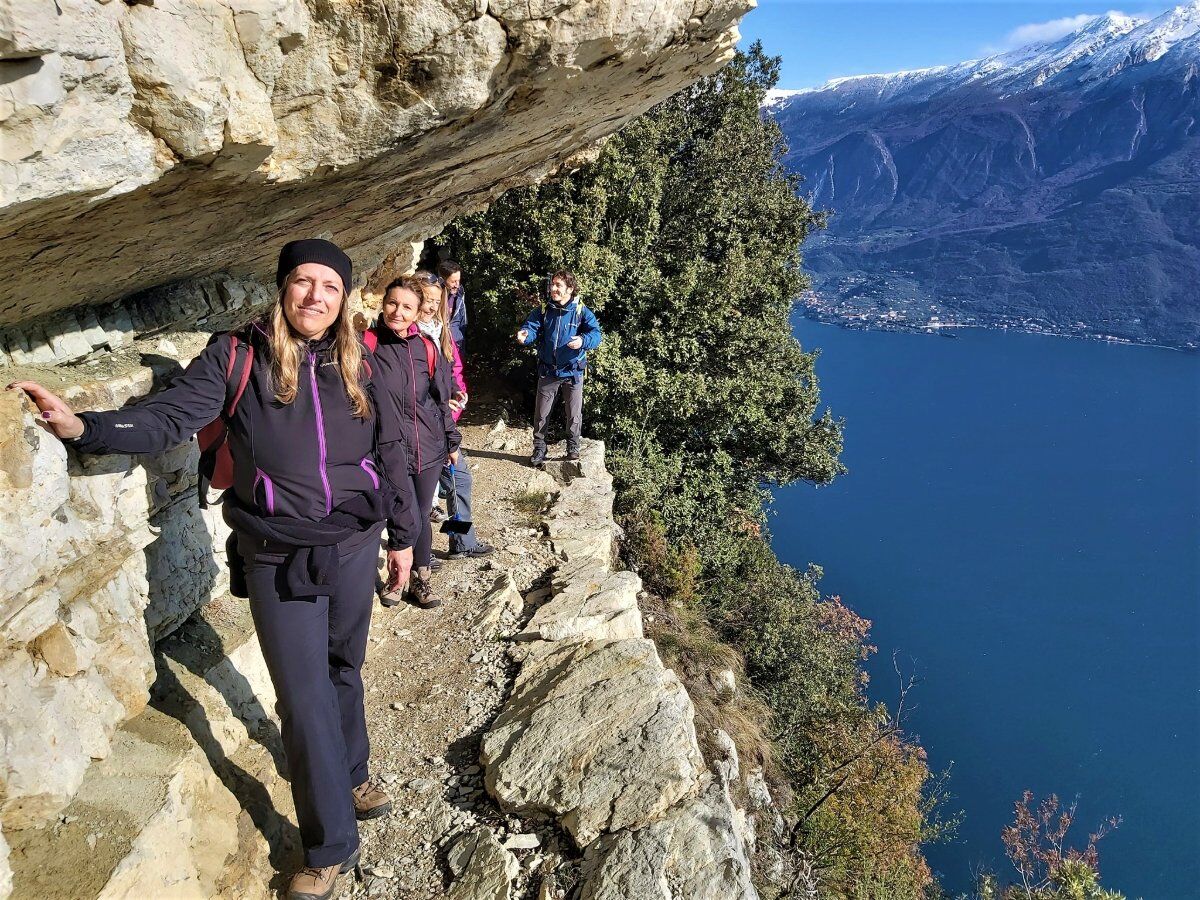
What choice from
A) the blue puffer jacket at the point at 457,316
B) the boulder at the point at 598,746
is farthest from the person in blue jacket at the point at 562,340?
the boulder at the point at 598,746

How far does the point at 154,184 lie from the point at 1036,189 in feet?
551

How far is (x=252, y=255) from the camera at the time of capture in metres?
3.94

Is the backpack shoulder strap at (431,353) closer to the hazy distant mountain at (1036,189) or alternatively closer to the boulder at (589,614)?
the boulder at (589,614)

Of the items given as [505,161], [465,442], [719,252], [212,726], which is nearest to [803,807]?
[465,442]

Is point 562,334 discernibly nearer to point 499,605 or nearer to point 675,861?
point 499,605

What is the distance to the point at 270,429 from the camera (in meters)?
2.52

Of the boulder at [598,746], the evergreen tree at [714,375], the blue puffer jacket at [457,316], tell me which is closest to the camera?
the boulder at [598,746]

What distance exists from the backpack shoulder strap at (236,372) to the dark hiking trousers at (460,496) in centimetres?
301

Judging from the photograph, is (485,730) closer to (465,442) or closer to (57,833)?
(57,833)

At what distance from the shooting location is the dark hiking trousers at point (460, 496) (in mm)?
5680

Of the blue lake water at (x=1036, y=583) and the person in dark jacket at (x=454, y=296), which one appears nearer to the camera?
the person in dark jacket at (x=454, y=296)

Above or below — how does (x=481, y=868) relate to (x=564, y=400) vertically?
below

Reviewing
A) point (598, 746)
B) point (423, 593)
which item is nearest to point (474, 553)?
point (423, 593)

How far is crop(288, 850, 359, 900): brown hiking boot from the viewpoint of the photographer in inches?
110
